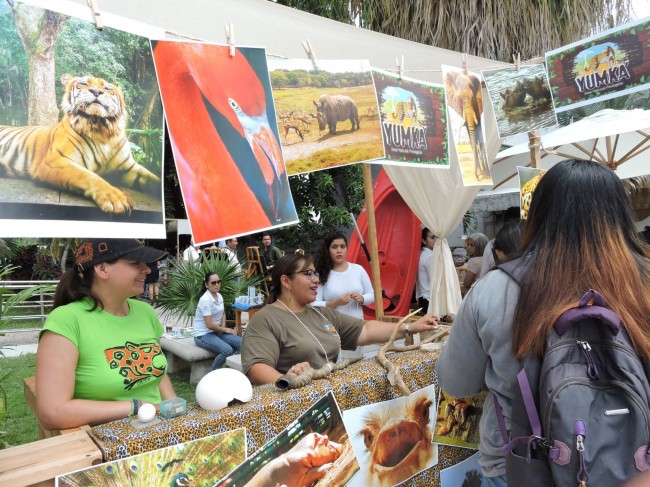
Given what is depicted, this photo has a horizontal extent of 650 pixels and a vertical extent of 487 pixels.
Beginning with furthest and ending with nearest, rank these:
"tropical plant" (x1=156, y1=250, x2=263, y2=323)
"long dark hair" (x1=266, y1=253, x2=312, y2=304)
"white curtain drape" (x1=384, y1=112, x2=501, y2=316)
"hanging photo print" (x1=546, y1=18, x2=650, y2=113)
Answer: "tropical plant" (x1=156, y1=250, x2=263, y2=323), "white curtain drape" (x1=384, y1=112, x2=501, y2=316), "hanging photo print" (x1=546, y1=18, x2=650, y2=113), "long dark hair" (x1=266, y1=253, x2=312, y2=304)

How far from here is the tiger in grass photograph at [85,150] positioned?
4.71 feet

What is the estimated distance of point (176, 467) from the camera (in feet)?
4.20

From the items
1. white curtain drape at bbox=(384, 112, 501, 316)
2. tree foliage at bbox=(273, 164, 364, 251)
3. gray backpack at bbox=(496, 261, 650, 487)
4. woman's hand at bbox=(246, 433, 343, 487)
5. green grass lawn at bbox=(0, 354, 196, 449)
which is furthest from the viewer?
tree foliage at bbox=(273, 164, 364, 251)

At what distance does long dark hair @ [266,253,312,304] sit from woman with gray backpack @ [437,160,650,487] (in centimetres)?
120

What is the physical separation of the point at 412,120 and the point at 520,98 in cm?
121

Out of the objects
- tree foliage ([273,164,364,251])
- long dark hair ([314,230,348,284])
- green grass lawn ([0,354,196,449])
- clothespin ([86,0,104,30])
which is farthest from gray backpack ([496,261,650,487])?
tree foliage ([273,164,364,251])

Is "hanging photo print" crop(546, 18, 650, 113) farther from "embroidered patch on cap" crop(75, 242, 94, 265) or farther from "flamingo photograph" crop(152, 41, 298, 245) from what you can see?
"embroidered patch on cap" crop(75, 242, 94, 265)

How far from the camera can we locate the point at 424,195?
4547 millimetres

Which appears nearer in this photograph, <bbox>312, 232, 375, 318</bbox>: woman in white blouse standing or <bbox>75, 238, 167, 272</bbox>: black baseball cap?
<bbox>75, 238, 167, 272</bbox>: black baseball cap

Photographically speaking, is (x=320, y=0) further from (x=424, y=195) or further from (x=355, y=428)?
(x=355, y=428)

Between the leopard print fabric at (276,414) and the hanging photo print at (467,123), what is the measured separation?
5.47 ft

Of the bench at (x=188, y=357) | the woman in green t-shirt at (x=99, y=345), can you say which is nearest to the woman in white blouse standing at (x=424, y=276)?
the bench at (x=188, y=357)

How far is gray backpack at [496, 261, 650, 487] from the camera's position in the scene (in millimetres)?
982

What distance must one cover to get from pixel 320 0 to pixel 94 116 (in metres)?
8.41
